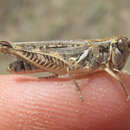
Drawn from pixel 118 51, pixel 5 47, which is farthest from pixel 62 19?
pixel 5 47

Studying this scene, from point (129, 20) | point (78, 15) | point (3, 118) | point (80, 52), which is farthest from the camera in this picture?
point (78, 15)

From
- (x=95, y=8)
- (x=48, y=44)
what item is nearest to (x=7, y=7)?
(x=95, y=8)

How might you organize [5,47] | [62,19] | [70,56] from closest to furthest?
[5,47], [70,56], [62,19]

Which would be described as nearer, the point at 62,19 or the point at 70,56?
the point at 70,56

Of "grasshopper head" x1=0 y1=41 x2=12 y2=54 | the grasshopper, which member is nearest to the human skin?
the grasshopper

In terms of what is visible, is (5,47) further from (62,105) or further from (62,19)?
(62,19)

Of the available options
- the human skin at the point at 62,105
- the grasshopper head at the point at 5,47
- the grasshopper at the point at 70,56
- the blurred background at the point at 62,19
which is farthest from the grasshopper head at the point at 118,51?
the blurred background at the point at 62,19

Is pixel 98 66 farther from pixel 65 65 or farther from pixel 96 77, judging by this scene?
pixel 65 65

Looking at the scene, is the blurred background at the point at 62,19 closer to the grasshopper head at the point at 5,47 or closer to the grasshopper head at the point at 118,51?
the grasshopper head at the point at 5,47
